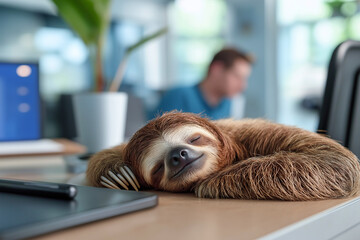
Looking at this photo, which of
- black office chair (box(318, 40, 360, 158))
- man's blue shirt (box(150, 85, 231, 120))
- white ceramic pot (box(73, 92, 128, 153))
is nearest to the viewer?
black office chair (box(318, 40, 360, 158))

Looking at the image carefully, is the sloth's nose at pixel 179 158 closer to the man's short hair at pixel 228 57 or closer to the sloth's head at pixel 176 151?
the sloth's head at pixel 176 151

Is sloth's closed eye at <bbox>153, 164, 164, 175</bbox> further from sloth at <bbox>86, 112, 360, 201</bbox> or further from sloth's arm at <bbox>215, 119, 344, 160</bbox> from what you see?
sloth's arm at <bbox>215, 119, 344, 160</bbox>

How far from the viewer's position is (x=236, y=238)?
1.18 ft

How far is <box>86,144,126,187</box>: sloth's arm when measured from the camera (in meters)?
0.63

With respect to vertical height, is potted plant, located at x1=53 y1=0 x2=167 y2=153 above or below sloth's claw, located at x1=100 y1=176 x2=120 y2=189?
above

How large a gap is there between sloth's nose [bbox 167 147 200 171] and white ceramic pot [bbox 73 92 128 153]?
54 cm

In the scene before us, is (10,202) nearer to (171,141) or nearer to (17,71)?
(171,141)

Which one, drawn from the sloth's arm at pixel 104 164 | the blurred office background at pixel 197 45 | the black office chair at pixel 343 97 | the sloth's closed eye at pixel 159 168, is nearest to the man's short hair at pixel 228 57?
the blurred office background at pixel 197 45

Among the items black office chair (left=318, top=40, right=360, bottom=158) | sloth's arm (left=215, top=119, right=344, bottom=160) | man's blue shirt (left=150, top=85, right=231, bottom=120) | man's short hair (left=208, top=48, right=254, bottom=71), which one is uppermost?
man's short hair (left=208, top=48, right=254, bottom=71)

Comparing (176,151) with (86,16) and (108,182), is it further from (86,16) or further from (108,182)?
(86,16)

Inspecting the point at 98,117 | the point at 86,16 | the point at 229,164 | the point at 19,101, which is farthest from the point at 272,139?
the point at 19,101

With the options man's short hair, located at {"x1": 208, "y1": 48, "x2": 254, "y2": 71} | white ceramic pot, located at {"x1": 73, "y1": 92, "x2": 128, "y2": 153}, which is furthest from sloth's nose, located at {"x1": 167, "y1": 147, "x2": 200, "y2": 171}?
man's short hair, located at {"x1": 208, "y1": 48, "x2": 254, "y2": 71}

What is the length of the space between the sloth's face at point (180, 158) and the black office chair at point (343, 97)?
23cm

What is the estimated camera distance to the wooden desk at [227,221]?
0.38m
